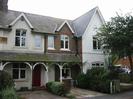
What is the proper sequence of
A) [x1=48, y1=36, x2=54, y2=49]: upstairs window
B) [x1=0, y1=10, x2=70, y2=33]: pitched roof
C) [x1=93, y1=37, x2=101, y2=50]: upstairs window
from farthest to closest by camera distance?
[x1=93, y1=37, x2=101, y2=50]: upstairs window → [x1=48, y1=36, x2=54, y2=49]: upstairs window → [x1=0, y1=10, x2=70, y2=33]: pitched roof

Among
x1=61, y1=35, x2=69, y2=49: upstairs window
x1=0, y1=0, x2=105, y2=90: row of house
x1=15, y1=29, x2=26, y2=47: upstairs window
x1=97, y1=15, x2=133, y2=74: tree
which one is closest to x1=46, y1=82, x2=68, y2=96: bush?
x1=0, y1=0, x2=105, y2=90: row of house

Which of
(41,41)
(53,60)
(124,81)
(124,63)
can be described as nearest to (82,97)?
(53,60)

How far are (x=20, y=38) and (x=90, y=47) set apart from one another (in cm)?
937

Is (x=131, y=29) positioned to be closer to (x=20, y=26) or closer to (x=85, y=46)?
(x=85, y=46)

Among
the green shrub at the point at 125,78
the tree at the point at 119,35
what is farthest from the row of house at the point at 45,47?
the green shrub at the point at 125,78

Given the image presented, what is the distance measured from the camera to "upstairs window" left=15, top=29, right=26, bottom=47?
24.1m

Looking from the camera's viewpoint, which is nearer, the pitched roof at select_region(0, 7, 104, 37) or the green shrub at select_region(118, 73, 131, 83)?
the pitched roof at select_region(0, 7, 104, 37)

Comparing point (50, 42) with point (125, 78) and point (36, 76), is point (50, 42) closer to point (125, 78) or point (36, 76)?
point (36, 76)

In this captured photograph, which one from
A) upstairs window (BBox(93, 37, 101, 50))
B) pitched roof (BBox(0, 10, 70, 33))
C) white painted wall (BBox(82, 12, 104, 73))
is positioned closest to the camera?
pitched roof (BBox(0, 10, 70, 33))

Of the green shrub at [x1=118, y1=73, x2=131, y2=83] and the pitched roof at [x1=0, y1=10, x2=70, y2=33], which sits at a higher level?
the pitched roof at [x1=0, y1=10, x2=70, y2=33]

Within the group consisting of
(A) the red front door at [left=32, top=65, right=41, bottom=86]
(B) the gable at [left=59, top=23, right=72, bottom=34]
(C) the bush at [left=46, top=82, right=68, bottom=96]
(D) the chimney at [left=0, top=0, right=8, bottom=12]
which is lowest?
(C) the bush at [left=46, top=82, right=68, bottom=96]

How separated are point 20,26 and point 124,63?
3163 cm

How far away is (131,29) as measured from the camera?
23672mm

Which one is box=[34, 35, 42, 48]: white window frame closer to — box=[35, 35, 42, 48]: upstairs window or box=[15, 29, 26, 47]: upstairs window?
box=[35, 35, 42, 48]: upstairs window
